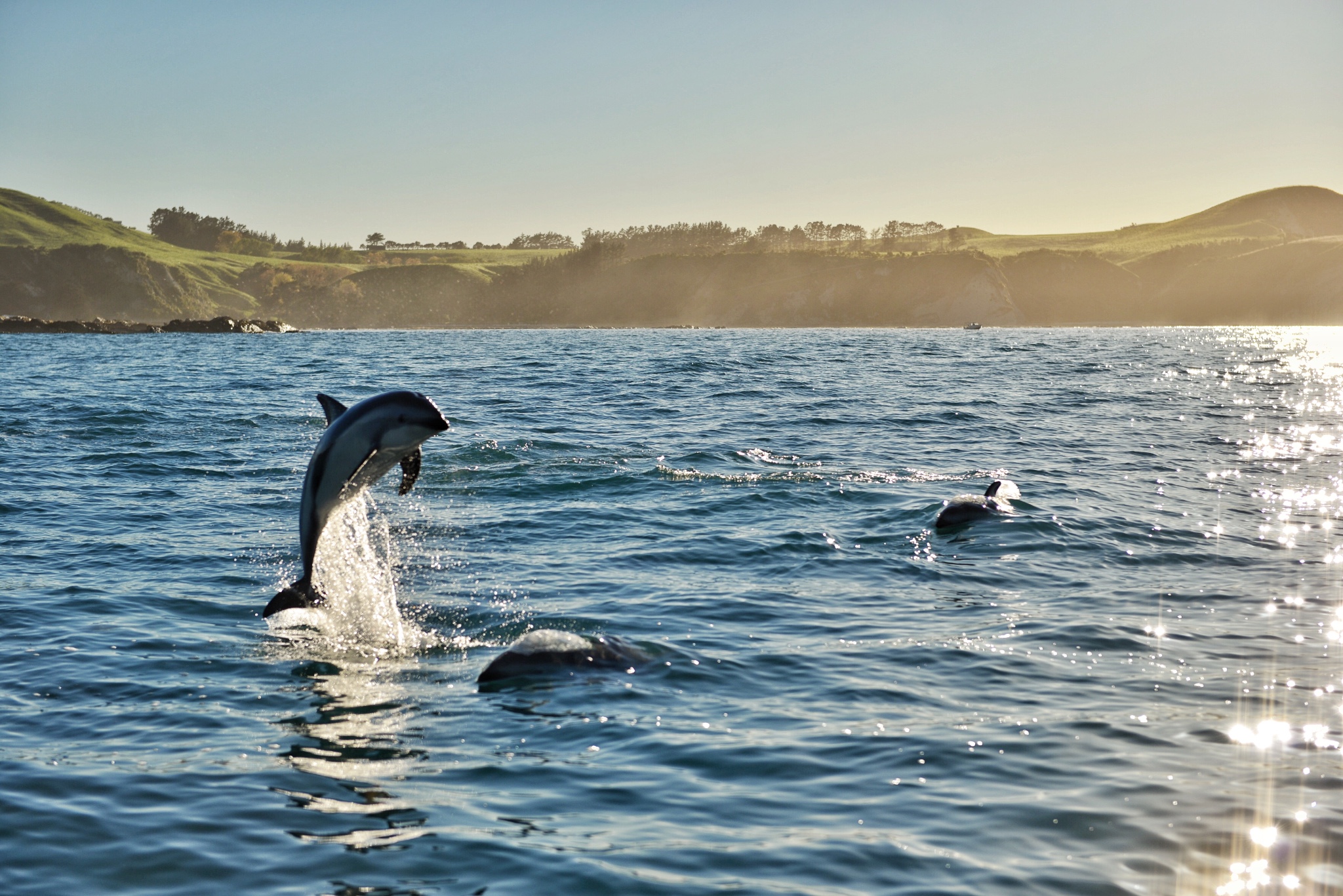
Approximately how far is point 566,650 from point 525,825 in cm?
313

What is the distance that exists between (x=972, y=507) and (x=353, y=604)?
9452mm

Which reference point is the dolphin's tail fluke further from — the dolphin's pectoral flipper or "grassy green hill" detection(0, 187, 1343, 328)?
"grassy green hill" detection(0, 187, 1343, 328)

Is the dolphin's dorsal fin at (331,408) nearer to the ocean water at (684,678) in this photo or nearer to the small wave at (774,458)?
the ocean water at (684,678)

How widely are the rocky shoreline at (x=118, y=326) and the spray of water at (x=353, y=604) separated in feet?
323

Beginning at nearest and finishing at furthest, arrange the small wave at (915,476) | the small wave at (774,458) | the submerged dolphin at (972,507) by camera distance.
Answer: the submerged dolphin at (972,507) → the small wave at (915,476) → the small wave at (774,458)

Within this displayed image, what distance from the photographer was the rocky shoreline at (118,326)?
99.1m

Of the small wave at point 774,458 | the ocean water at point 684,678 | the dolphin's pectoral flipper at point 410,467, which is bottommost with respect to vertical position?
the ocean water at point 684,678

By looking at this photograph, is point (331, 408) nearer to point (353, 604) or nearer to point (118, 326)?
point (353, 604)

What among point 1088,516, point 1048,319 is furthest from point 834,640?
point 1048,319

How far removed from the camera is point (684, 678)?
9.26 m

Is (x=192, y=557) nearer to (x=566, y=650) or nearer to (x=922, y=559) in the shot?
(x=566, y=650)

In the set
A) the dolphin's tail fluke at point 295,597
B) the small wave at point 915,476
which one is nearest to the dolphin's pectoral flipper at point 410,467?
the dolphin's tail fluke at point 295,597

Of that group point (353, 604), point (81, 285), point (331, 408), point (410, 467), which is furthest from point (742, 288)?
point (410, 467)

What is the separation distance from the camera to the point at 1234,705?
27.7 ft
